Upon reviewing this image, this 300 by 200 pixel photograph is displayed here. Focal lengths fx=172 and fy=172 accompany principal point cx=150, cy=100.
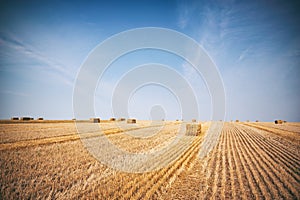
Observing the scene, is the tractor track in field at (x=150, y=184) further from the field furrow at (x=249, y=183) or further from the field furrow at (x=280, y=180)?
the field furrow at (x=280, y=180)

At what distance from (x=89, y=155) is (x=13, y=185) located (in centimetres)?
437

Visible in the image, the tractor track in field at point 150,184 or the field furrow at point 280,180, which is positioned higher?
the field furrow at point 280,180

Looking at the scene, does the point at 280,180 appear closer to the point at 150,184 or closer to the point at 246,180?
the point at 246,180

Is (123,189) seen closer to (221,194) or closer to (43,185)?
(43,185)

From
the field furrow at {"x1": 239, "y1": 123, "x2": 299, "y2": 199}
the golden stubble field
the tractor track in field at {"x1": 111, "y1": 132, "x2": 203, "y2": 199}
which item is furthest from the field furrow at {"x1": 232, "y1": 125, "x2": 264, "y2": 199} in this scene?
the tractor track in field at {"x1": 111, "y1": 132, "x2": 203, "y2": 199}

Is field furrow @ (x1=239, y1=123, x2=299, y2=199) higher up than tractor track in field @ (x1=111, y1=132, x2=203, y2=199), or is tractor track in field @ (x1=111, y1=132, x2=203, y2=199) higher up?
field furrow @ (x1=239, y1=123, x2=299, y2=199)

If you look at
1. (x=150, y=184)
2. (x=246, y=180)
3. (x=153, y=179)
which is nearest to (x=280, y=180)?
(x=246, y=180)

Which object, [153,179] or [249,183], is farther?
[153,179]

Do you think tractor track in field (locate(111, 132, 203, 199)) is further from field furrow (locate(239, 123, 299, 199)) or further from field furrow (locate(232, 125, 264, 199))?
field furrow (locate(239, 123, 299, 199))

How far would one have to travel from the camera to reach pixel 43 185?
548 centimetres

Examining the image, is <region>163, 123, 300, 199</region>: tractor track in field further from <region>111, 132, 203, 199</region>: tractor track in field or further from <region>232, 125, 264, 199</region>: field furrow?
<region>111, 132, 203, 199</region>: tractor track in field

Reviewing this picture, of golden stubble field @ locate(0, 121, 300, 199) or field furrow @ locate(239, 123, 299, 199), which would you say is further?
field furrow @ locate(239, 123, 299, 199)

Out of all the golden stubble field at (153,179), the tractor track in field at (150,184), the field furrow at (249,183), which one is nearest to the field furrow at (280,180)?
the golden stubble field at (153,179)

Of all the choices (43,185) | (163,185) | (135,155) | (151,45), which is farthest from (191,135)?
(43,185)
